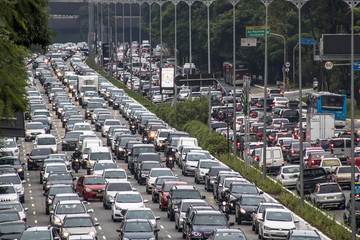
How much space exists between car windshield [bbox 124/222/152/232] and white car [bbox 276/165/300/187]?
18.0 metres

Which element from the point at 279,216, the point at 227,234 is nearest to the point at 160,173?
the point at 279,216

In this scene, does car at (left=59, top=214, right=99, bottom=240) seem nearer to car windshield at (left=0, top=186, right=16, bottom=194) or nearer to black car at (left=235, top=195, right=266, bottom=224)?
black car at (left=235, top=195, right=266, bottom=224)

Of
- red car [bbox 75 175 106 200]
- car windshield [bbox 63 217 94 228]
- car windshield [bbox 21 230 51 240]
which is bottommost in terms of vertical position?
red car [bbox 75 175 106 200]

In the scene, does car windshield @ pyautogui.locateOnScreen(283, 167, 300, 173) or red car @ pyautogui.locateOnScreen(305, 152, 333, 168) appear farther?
red car @ pyautogui.locateOnScreen(305, 152, 333, 168)

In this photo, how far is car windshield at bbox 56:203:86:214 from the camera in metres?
35.1

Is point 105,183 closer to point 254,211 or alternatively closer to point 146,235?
point 254,211

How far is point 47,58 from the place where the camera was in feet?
568

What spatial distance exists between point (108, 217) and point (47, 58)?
136 m

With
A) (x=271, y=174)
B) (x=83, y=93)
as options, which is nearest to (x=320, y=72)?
(x=83, y=93)

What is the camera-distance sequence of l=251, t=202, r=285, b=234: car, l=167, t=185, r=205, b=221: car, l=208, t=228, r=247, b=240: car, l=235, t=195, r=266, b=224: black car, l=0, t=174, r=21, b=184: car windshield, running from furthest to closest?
l=0, t=174, r=21, b=184: car windshield → l=167, t=185, r=205, b=221: car → l=235, t=195, r=266, b=224: black car → l=251, t=202, r=285, b=234: car → l=208, t=228, r=247, b=240: car

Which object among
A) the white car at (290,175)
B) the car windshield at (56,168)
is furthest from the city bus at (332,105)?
the car windshield at (56,168)

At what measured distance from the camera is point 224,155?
59188 millimetres

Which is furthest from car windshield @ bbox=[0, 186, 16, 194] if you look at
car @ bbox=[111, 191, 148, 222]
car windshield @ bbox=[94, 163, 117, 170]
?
car windshield @ bbox=[94, 163, 117, 170]

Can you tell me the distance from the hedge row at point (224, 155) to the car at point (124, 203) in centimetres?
639
